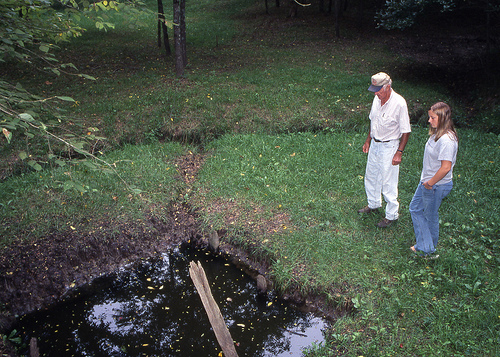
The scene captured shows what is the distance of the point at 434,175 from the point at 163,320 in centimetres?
419

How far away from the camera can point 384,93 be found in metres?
5.37

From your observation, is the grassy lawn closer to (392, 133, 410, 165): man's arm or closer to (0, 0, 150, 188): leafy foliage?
(0, 0, 150, 188): leafy foliage

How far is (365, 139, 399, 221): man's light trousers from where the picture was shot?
5.62m

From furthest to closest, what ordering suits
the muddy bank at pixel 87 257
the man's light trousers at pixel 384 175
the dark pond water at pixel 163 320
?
the muddy bank at pixel 87 257
the man's light trousers at pixel 384 175
the dark pond water at pixel 163 320

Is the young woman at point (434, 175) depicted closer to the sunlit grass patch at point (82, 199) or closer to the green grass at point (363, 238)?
the green grass at point (363, 238)

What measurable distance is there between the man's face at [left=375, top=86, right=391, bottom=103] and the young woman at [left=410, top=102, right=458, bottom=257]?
86 cm

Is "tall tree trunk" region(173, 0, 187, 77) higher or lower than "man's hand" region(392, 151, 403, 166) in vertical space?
higher

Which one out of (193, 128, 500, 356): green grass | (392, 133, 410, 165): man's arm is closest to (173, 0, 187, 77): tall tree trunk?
(193, 128, 500, 356): green grass

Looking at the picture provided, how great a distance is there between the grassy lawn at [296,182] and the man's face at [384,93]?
2.10 m

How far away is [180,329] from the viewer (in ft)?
17.6

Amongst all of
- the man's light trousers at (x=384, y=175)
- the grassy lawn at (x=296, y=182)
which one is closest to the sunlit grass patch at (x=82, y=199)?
the grassy lawn at (x=296, y=182)

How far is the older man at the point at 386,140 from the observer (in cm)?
534

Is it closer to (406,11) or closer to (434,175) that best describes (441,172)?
(434,175)

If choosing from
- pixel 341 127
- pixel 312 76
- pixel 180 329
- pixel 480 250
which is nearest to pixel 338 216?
pixel 480 250
